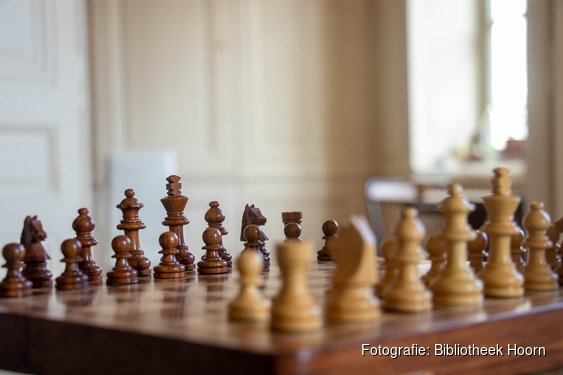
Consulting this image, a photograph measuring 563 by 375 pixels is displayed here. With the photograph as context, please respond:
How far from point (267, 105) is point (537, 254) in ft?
12.8

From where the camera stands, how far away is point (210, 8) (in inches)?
194

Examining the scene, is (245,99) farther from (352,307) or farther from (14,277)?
(352,307)

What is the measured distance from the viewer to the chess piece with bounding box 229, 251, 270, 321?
1070mm

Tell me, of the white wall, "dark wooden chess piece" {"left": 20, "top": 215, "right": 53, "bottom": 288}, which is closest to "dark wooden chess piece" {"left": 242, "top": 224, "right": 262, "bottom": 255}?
"dark wooden chess piece" {"left": 20, "top": 215, "right": 53, "bottom": 288}

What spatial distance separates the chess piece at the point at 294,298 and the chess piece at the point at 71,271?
2.04 feet

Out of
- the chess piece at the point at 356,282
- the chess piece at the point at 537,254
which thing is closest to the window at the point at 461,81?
the chess piece at the point at 537,254

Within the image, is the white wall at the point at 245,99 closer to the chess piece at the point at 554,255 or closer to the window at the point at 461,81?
the window at the point at 461,81

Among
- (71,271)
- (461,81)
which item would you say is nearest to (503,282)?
(71,271)

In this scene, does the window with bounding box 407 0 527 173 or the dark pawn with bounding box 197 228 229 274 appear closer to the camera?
the dark pawn with bounding box 197 228 229 274

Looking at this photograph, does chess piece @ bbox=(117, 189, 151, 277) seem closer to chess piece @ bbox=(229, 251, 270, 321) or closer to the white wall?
chess piece @ bbox=(229, 251, 270, 321)

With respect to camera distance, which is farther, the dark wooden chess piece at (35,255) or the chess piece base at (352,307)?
the dark wooden chess piece at (35,255)

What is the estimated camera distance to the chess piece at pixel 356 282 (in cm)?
105

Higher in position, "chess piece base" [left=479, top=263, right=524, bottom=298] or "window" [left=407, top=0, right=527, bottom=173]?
"window" [left=407, top=0, right=527, bottom=173]

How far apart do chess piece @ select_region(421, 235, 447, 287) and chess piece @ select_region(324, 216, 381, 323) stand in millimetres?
329
